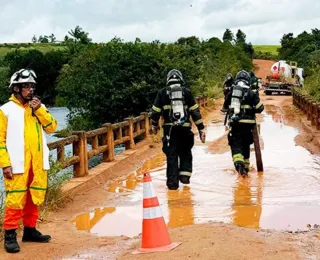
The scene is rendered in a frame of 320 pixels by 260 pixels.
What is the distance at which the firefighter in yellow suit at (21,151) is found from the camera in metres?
6.43

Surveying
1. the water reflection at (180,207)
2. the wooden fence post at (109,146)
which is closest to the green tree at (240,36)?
the wooden fence post at (109,146)

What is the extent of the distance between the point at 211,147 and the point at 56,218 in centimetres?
802

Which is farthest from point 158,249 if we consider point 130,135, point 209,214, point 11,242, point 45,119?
point 130,135

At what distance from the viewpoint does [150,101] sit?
2370 cm

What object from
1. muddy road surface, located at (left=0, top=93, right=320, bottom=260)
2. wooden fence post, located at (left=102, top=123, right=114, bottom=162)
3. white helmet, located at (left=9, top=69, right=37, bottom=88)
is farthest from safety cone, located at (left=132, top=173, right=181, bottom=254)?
wooden fence post, located at (left=102, top=123, right=114, bottom=162)

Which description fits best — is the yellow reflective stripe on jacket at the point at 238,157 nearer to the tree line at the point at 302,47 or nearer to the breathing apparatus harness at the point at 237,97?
the breathing apparatus harness at the point at 237,97

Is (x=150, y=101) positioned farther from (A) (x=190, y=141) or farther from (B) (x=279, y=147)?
(A) (x=190, y=141)

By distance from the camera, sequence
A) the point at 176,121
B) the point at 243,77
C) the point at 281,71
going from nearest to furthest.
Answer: the point at 176,121, the point at 243,77, the point at 281,71

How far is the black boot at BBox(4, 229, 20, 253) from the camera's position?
649 cm

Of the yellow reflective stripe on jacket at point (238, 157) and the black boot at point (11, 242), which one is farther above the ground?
the yellow reflective stripe on jacket at point (238, 157)

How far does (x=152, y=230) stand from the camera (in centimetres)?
609

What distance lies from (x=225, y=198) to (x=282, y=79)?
39537mm

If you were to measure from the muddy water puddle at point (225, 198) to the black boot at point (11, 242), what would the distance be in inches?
51.2

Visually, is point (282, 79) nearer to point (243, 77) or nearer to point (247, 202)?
point (243, 77)
